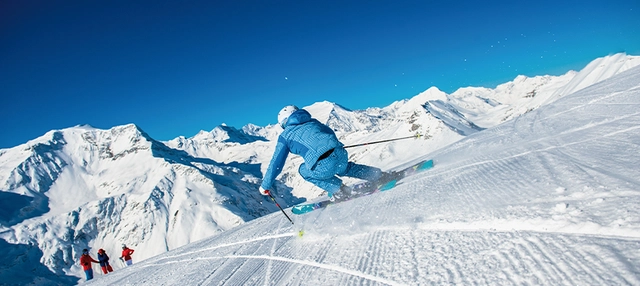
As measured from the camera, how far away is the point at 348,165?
6.22 m

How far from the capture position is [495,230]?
2268 mm

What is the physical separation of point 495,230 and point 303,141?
3.69 meters

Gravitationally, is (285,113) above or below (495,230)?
above

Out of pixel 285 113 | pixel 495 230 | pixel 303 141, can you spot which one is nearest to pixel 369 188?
pixel 303 141

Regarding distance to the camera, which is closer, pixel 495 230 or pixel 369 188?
pixel 495 230

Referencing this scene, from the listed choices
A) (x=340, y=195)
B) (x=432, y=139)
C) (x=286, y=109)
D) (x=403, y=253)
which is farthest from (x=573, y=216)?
(x=432, y=139)

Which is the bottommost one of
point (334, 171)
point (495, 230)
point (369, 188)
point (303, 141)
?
point (495, 230)

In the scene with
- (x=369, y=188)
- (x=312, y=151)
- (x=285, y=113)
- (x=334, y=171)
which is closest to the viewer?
(x=312, y=151)

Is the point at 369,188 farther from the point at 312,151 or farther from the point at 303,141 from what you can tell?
the point at 303,141

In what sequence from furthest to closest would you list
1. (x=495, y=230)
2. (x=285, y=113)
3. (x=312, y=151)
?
1. (x=285, y=113)
2. (x=312, y=151)
3. (x=495, y=230)

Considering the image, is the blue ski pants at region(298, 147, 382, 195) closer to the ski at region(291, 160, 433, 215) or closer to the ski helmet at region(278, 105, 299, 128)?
the ski at region(291, 160, 433, 215)

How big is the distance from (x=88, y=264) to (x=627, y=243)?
20.9m

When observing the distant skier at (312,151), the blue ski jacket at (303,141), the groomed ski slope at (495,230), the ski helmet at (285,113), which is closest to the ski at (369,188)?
the distant skier at (312,151)

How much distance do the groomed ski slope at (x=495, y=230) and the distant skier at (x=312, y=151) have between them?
3.38 ft
